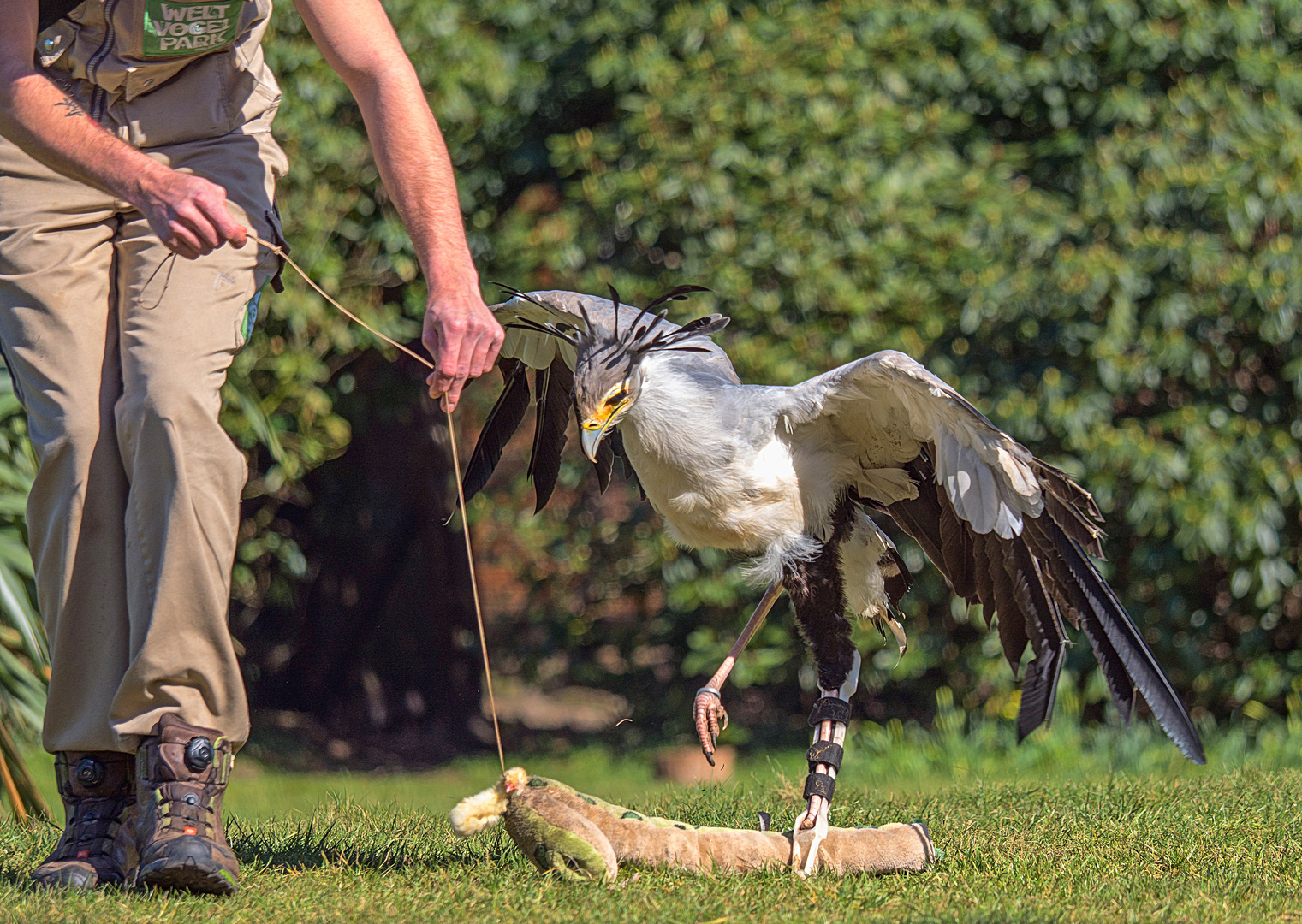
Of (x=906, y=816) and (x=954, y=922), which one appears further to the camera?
(x=906, y=816)

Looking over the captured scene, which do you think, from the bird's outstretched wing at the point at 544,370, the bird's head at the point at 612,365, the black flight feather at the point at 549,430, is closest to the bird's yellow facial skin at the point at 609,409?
the bird's head at the point at 612,365

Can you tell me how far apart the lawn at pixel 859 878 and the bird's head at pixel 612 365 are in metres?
1.09

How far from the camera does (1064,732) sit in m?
5.79

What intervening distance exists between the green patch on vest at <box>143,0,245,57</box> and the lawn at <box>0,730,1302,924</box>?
5.91 ft

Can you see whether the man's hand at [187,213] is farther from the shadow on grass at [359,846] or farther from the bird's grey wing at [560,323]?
the shadow on grass at [359,846]

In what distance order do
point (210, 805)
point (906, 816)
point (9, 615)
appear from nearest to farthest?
1. point (210, 805)
2. point (906, 816)
3. point (9, 615)

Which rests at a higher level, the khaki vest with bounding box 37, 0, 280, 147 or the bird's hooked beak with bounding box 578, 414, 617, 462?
the khaki vest with bounding box 37, 0, 280, 147

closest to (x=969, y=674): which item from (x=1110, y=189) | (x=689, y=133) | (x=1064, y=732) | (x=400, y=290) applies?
(x=1064, y=732)

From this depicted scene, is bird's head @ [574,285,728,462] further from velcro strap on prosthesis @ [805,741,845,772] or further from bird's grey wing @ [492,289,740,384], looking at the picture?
velcro strap on prosthesis @ [805,741,845,772]

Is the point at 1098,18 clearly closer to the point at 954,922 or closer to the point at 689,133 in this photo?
the point at 689,133

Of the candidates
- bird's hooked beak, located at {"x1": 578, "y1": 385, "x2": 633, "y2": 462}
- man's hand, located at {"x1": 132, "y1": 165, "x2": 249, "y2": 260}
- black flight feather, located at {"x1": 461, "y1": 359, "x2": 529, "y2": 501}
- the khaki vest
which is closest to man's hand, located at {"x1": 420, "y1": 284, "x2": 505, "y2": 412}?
man's hand, located at {"x1": 132, "y1": 165, "x2": 249, "y2": 260}

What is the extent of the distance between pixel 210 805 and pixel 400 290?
14.3 feet

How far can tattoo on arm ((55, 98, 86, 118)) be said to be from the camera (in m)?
2.86

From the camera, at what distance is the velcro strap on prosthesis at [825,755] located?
3457 mm
